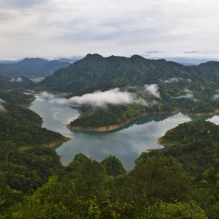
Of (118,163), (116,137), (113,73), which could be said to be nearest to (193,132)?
(116,137)

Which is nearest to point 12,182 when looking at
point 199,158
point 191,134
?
point 199,158

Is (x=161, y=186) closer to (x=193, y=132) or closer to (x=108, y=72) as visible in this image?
(x=193, y=132)

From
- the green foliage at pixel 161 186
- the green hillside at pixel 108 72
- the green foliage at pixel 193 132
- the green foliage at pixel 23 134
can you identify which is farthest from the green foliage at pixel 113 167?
the green hillside at pixel 108 72

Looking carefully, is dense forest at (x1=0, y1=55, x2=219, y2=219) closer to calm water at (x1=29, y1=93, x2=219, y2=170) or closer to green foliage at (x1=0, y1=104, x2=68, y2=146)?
green foliage at (x1=0, y1=104, x2=68, y2=146)

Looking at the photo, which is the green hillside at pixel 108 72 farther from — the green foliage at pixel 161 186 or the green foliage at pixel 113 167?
the green foliage at pixel 161 186

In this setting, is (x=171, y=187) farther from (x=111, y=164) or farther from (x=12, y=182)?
(x=111, y=164)

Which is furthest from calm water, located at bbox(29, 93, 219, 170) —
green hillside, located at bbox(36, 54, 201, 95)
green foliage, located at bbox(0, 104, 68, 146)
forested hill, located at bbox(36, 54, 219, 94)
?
green hillside, located at bbox(36, 54, 201, 95)
